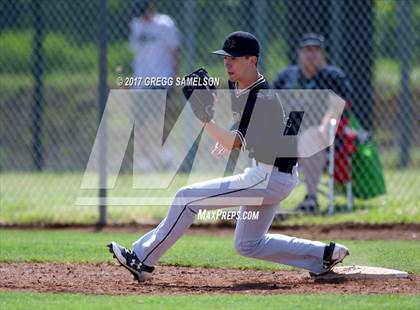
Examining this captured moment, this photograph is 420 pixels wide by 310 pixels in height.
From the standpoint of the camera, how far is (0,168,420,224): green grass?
10.2 meters

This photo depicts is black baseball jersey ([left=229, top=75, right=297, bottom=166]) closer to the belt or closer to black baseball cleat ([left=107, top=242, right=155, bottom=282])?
the belt

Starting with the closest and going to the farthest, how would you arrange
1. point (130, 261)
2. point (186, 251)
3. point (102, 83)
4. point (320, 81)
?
point (130, 261) → point (186, 251) → point (102, 83) → point (320, 81)

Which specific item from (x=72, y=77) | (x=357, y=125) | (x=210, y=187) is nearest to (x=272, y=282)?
(x=210, y=187)

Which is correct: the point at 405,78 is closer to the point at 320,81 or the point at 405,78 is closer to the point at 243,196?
the point at 320,81

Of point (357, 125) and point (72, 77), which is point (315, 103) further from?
point (72, 77)

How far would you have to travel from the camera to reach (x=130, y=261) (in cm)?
655

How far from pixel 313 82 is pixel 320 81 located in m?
0.11

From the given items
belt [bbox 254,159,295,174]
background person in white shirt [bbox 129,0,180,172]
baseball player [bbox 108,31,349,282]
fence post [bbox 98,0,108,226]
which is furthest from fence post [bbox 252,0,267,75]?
belt [bbox 254,159,295,174]

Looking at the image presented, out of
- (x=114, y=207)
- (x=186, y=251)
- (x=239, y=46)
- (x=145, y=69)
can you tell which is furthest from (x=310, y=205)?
(x=239, y=46)

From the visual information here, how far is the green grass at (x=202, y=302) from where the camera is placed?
5543 millimetres

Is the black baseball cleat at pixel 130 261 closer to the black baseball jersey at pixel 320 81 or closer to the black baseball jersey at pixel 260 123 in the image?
the black baseball jersey at pixel 260 123

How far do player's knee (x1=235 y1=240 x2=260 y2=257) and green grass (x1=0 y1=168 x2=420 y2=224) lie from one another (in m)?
3.24

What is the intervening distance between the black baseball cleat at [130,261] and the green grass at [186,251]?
1.03m

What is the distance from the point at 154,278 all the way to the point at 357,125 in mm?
4530
